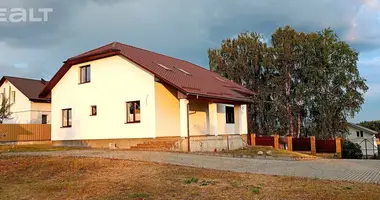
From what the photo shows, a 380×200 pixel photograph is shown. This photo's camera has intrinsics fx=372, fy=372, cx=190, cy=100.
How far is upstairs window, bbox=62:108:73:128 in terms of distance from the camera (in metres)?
25.8

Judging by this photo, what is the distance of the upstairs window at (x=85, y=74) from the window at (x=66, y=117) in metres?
2.40

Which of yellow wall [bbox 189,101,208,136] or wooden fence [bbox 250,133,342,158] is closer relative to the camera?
yellow wall [bbox 189,101,208,136]

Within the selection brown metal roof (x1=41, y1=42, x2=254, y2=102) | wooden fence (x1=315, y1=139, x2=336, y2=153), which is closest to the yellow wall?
brown metal roof (x1=41, y1=42, x2=254, y2=102)

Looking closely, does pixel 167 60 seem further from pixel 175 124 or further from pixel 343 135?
pixel 343 135

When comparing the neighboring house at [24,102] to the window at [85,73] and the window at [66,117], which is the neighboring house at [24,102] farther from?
the window at [85,73]

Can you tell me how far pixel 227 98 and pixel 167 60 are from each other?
245 inches

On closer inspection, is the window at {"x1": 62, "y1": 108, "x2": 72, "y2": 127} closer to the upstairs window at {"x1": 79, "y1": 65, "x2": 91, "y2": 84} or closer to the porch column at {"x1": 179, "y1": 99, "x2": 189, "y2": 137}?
the upstairs window at {"x1": 79, "y1": 65, "x2": 91, "y2": 84}

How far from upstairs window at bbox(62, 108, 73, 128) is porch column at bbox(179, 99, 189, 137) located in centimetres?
899

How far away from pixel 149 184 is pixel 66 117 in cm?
1817

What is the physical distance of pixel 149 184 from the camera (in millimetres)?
9734

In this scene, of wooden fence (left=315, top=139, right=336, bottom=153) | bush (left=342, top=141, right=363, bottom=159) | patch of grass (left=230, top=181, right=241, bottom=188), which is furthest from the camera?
wooden fence (left=315, top=139, right=336, bottom=153)

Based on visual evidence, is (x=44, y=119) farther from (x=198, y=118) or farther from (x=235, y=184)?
(x=235, y=184)

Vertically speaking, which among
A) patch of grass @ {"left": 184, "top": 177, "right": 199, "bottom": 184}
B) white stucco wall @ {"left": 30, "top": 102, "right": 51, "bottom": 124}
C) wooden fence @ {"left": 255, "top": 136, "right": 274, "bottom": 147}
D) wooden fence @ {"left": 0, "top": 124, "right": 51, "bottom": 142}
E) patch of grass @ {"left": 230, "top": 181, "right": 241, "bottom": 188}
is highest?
white stucco wall @ {"left": 30, "top": 102, "right": 51, "bottom": 124}

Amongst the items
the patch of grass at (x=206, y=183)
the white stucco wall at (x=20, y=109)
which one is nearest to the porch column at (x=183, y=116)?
the patch of grass at (x=206, y=183)
